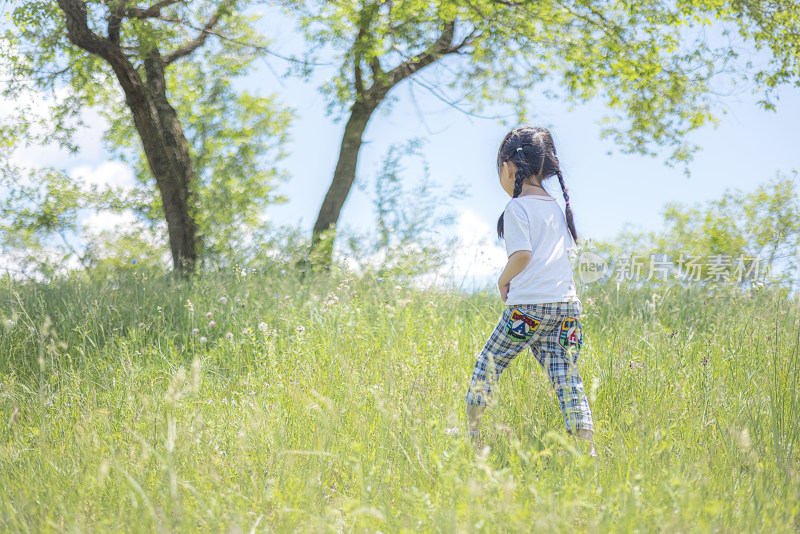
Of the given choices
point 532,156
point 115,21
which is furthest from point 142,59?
point 532,156

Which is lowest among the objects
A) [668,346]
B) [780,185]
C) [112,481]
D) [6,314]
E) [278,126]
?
[112,481]

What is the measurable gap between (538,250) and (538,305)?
10.9 inches

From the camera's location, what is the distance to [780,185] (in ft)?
51.6

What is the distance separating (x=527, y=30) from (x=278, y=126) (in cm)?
548

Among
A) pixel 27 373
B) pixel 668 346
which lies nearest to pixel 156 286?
pixel 27 373

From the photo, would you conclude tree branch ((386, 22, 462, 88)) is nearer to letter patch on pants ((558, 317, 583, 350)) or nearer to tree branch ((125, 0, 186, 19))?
tree branch ((125, 0, 186, 19))

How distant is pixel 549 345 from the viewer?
3.02 meters

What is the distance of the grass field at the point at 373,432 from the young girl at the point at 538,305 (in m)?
0.18

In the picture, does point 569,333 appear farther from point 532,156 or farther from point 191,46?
point 191,46

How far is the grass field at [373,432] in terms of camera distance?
1.98 metres

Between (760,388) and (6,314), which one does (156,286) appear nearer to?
(6,314)

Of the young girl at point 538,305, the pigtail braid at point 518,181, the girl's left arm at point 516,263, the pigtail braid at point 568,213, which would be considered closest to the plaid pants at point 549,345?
the young girl at point 538,305

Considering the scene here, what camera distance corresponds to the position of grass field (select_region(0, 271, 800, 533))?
1.98 m

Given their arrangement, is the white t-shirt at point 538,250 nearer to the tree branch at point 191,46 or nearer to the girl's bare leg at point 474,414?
the girl's bare leg at point 474,414
